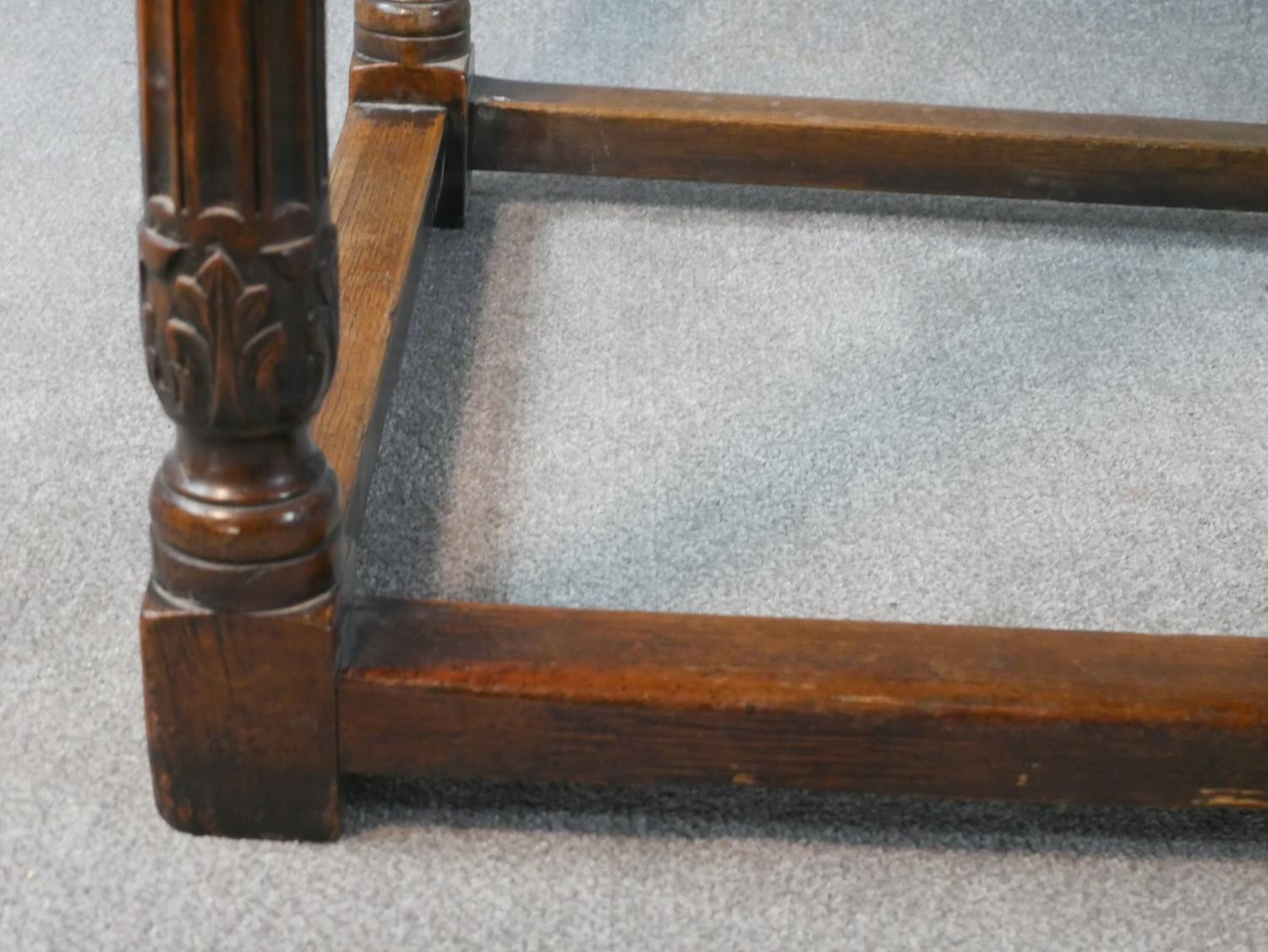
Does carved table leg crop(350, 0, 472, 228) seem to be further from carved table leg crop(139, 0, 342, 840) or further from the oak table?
carved table leg crop(139, 0, 342, 840)

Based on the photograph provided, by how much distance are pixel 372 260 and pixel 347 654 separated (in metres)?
0.34

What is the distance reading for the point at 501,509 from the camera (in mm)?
879

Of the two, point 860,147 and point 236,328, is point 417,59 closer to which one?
point 860,147

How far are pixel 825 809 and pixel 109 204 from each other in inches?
28.9

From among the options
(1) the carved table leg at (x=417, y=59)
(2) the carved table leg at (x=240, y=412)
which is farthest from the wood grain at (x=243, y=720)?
(1) the carved table leg at (x=417, y=59)

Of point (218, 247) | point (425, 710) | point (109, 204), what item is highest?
point (218, 247)

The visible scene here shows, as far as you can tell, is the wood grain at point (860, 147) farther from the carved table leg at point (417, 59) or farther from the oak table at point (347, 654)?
the oak table at point (347, 654)

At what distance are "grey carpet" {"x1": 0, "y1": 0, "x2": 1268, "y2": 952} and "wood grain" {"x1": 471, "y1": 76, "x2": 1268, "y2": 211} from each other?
1.5 inches

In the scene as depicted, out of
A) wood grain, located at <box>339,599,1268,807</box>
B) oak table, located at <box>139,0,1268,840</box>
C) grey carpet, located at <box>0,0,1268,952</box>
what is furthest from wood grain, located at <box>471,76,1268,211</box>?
wood grain, located at <box>339,599,1268,807</box>

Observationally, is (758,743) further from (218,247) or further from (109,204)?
(109,204)

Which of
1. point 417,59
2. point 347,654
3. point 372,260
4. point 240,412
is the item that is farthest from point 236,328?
point 417,59

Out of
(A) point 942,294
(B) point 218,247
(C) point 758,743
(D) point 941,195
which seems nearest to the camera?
(B) point 218,247

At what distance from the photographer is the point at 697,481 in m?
0.91

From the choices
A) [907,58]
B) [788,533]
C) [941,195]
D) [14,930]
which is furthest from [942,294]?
[14,930]
